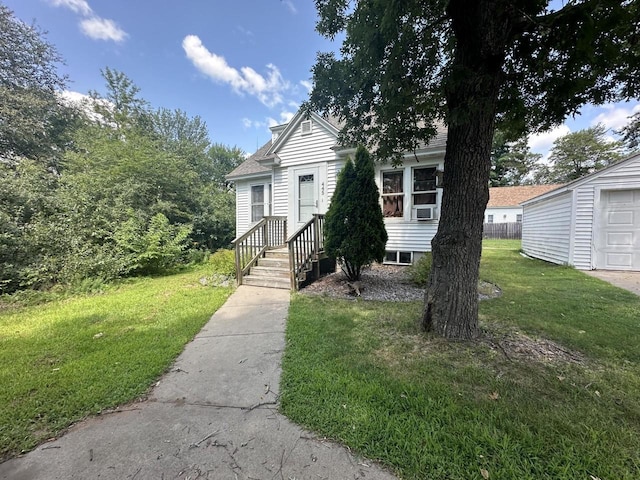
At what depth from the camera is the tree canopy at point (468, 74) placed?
2.63 metres

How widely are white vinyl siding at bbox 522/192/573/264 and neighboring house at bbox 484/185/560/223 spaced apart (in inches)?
639

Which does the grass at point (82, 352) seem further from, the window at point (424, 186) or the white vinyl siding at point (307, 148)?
the window at point (424, 186)

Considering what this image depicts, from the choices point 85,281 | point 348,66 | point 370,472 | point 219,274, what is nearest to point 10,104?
point 85,281

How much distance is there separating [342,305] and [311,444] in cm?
315

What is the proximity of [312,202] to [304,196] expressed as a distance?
351mm

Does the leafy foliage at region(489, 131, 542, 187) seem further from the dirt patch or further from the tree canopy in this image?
the dirt patch

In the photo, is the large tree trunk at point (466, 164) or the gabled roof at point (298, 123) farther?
the gabled roof at point (298, 123)

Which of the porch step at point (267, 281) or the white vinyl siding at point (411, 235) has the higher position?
the white vinyl siding at point (411, 235)

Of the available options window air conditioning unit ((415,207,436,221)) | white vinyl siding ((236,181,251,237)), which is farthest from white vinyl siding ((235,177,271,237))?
window air conditioning unit ((415,207,436,221))

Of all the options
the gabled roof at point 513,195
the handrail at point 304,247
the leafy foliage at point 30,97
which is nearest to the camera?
the handrail at point 304,247

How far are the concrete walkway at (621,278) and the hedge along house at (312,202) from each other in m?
4.25

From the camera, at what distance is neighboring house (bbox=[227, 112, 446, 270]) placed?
7465mm

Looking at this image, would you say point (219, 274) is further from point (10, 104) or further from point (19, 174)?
point (10, 104)

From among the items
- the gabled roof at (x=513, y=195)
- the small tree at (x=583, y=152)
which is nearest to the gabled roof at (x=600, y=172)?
the gabled roof at (x=513, y=195)
